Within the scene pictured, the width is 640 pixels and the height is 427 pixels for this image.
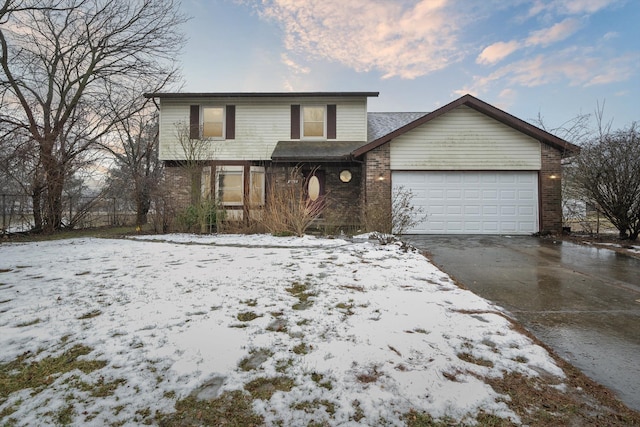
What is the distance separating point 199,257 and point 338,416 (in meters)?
4.59

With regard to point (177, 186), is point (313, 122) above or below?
above

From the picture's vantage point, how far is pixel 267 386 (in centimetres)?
170

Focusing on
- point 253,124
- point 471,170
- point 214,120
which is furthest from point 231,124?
point 471,170

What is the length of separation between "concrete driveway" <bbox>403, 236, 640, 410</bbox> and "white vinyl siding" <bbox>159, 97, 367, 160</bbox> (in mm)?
7454

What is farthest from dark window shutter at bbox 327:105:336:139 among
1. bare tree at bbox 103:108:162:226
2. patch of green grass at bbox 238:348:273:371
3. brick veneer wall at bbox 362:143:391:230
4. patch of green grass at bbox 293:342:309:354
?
patch of green grass at bbox 238:348:273:371

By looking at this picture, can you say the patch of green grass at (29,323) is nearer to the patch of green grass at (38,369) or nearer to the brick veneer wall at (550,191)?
the patch of green grass at (38,369)

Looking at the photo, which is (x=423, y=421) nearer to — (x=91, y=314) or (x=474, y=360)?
(x=474, y=360)

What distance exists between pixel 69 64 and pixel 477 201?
53.9 ft

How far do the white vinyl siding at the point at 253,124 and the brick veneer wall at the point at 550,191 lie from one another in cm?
642

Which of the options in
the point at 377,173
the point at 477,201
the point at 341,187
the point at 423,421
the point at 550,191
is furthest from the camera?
the point at 341,187

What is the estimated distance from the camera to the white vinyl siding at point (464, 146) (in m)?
9.78

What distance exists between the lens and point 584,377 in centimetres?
184

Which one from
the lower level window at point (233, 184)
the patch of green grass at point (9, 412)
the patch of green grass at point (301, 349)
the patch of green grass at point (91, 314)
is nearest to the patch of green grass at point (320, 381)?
the patch of green grass at point (301, 349)

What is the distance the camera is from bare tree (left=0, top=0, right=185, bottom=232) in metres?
9.98
